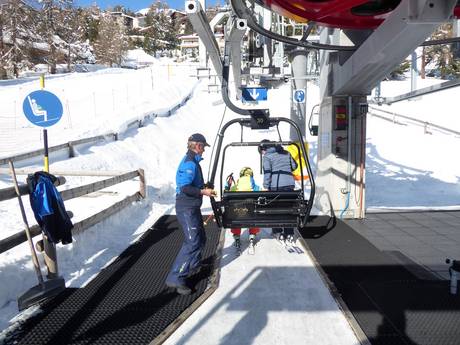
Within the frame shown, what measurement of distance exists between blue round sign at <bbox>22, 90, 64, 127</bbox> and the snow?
5.68 ft

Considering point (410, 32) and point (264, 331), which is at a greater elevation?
point (410, 32)

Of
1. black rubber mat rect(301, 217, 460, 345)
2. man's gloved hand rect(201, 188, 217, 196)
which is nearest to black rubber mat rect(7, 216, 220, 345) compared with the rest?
man's gloved hand rect(201, 188, 217, 196)

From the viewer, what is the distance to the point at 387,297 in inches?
186

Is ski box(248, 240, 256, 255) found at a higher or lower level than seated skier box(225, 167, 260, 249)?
lower

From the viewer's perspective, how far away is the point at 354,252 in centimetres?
640

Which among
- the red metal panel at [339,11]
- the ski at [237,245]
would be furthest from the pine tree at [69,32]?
the red metal panel at [339,11]

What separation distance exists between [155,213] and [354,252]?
441 centimetres

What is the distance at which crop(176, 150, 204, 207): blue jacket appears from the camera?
481cm

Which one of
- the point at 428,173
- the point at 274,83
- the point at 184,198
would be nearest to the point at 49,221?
the point at 184,198

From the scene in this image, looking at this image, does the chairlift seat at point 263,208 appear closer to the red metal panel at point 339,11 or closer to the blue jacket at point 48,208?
the blue jacket at point 48,208

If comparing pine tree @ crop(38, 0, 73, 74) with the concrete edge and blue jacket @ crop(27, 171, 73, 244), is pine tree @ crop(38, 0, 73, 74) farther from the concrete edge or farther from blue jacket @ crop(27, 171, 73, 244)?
the concrete edge

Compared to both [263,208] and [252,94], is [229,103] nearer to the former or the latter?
[263,208]

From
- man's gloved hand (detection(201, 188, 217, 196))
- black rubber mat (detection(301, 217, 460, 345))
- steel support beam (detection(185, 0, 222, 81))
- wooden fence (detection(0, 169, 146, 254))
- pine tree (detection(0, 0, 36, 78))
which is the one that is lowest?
black rubber mat (detection(301, 217, 460, 345))

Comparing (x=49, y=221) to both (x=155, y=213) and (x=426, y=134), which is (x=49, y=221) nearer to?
(x=155, y=213)
